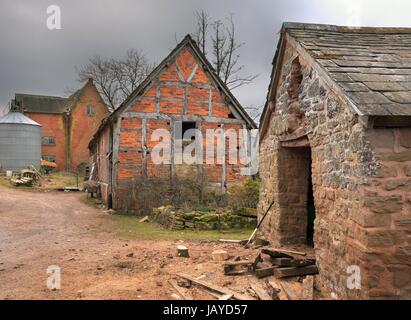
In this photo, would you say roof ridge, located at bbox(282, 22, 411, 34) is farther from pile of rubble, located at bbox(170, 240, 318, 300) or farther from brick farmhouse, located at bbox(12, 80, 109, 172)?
brick farmhouse, located at bbox(12, 80, 109, 172)

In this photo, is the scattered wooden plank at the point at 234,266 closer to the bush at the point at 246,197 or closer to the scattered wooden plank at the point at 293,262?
the scattered wooden plank at the point at 293,262

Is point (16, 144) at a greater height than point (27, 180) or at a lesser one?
greater

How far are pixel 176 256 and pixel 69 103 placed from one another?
33.1 meters

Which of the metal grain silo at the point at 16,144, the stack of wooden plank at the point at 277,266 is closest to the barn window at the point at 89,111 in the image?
the metal grain silo at the point at 16,144

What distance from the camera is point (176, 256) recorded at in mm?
7641

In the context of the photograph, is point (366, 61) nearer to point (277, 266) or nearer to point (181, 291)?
point (277, 266)

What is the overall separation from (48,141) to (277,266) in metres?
33.6

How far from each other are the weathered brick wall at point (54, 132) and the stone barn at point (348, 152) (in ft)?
104

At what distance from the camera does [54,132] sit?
35281 mm

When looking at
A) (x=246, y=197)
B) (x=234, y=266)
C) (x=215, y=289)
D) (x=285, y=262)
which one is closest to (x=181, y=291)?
(x=215, y=289)

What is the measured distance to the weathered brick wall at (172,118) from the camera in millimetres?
14992

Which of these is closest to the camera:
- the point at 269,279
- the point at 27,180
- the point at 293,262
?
the point at 269,279

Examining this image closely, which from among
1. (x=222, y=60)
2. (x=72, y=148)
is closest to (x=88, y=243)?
(x=222, y=60)

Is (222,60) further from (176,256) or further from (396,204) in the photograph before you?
(396,204)
